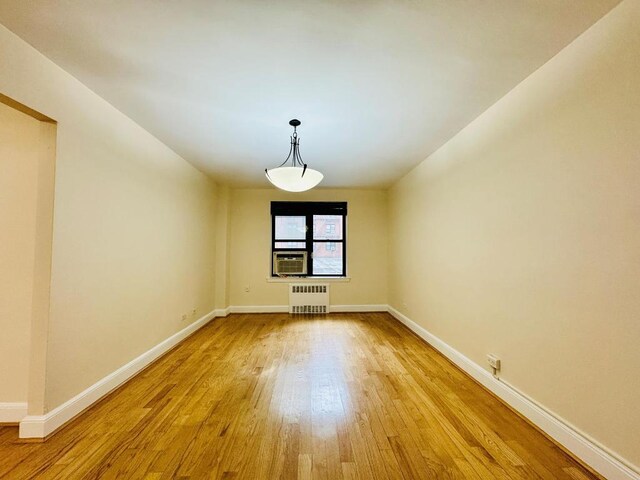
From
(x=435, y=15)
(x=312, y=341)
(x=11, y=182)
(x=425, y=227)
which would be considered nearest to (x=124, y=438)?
(x=11, y=182)

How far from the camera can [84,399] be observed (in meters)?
2.18

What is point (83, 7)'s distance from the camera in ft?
4.88

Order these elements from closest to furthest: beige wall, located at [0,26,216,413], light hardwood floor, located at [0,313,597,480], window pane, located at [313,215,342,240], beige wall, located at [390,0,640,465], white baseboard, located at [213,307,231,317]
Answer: beige wall, located at [390,0,640,465]
light hardwood floor, located at [0,313,597,480]
beige wall, located at [0,26,216,413]
white baseboard, located at [213,307,231,317]
window pane, located at [313,215,342,240]

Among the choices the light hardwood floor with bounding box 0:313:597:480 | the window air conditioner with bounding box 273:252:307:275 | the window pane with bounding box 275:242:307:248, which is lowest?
the light hardwood floor with bounding box 0:313:597:480

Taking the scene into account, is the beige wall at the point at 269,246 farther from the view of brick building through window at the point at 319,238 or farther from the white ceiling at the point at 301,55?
the white ceiling at the point at 301,55

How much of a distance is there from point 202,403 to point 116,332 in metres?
1.06

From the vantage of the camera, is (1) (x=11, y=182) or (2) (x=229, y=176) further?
(2) (x=229, y=176)

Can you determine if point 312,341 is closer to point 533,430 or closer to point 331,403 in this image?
point 331,403

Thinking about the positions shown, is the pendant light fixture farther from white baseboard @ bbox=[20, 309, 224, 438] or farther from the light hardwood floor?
white baseboard @ bbox=[20, 309, 224, 438]

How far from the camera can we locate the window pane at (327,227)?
19.2ft

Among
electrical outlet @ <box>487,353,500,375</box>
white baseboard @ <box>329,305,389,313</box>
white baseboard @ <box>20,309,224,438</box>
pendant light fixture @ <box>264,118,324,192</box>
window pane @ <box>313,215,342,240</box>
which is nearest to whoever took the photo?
white baseboard @ <box>20,309,224,438</box>

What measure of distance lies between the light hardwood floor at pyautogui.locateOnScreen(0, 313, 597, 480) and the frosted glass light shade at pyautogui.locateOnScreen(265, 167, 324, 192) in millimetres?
1862

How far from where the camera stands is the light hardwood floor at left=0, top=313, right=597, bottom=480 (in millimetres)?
1581

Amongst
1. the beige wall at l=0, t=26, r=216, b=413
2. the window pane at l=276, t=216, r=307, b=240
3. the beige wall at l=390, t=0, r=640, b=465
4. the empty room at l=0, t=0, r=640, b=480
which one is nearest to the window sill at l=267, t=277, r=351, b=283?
the window pane at l=276, t=216, r=307, b=240
